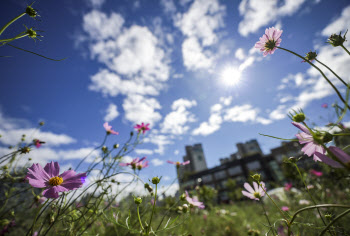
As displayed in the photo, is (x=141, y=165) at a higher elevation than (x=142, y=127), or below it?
below

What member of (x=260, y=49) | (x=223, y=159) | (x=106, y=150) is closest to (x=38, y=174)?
(x=106, y=150)

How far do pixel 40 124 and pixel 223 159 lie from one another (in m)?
31.1

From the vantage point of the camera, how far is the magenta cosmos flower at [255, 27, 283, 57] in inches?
32.2

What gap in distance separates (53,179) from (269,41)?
3.81 ft

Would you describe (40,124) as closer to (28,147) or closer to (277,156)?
(28,147)

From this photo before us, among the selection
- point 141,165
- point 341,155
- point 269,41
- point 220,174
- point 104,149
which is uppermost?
point 220,174

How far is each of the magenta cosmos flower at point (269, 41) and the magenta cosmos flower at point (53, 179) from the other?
3.42 feet

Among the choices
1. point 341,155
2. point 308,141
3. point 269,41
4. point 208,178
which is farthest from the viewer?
point 208,178

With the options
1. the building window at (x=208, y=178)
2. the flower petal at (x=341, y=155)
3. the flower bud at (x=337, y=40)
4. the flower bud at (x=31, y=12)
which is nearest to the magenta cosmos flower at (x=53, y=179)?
the flower bud at (x=31, y=12)

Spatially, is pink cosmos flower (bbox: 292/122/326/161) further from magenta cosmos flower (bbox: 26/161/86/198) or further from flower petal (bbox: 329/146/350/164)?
magenta cosmos flower (bbox: 26/161/86/198)

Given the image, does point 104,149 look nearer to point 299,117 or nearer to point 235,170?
point 299,117

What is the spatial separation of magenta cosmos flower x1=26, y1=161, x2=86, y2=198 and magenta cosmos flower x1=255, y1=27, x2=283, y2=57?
3.42 ft

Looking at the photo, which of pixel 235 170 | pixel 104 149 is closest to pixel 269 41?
pixel 104 149

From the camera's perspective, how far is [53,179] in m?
0.59
